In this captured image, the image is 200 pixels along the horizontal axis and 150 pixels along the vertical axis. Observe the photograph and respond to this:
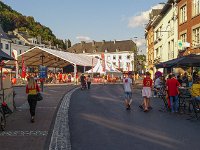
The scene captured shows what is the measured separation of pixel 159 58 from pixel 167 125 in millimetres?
38859

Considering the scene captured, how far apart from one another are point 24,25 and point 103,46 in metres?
29.2

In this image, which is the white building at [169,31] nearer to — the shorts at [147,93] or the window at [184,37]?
the window at [184,37]

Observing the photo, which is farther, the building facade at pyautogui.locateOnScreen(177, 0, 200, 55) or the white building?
the white building

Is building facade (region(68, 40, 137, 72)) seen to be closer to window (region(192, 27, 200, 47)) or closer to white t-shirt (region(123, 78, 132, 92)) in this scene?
window (region(192, 27, 200, 47))

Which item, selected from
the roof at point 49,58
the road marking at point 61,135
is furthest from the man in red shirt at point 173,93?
the roof at point 49,58

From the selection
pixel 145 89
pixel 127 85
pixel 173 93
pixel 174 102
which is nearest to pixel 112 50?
pixel 127 85

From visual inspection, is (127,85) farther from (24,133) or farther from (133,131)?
(24,133)

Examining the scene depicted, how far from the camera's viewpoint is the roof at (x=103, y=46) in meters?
128

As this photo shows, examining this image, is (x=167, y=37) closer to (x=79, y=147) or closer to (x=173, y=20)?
(x=173, y=20)

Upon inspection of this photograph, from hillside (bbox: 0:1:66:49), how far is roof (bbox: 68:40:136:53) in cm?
666

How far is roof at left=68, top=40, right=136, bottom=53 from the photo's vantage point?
128125mm

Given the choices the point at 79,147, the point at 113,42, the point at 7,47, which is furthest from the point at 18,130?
the point at 113,42

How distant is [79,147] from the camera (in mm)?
7965

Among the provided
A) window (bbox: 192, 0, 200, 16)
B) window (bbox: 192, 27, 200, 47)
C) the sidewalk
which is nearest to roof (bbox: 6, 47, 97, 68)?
window (bbox: 192, 27, 200, 47)
